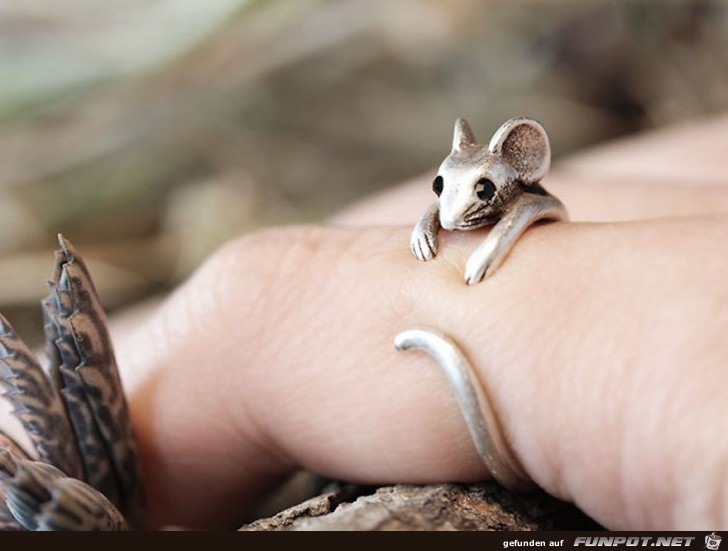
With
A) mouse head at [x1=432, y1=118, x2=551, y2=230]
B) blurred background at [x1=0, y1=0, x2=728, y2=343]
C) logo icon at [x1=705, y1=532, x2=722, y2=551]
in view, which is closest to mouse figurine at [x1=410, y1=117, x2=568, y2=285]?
mouse head at [x1=432, y1=118, x2=551, y2=230]

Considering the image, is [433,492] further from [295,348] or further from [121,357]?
[121,357]

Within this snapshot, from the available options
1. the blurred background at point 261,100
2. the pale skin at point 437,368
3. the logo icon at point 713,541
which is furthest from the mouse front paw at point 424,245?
the blurred background at point 261,100

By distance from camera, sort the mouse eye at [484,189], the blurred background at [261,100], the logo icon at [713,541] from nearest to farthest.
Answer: the logo icon at [713,541] → the mouse eye at [484,189] → the blurred background at [261,100]

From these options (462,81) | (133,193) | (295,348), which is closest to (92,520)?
(295,348)

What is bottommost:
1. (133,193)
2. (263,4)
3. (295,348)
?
(295,348)

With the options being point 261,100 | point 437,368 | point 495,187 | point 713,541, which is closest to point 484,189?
point 495,187

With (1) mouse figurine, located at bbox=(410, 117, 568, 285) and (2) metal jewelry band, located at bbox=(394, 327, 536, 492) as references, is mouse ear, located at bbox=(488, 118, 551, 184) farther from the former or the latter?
(2) metal jewelry band, located at bbox=(394, 327, 536, 492)

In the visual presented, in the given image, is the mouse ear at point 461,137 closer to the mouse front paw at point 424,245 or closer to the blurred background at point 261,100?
the mouse front paw at point 424,245
